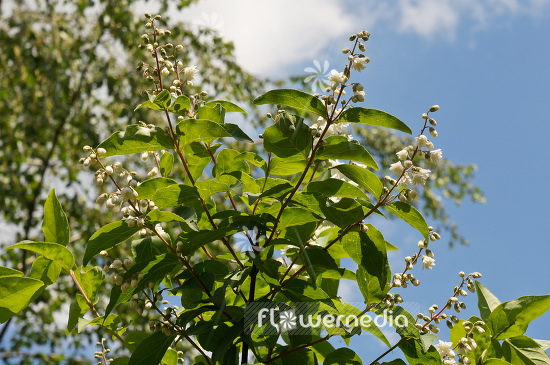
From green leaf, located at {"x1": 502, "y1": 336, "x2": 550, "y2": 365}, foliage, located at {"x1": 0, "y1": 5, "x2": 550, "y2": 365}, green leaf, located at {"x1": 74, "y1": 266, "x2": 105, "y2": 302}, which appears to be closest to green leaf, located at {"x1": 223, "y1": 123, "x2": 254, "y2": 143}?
foliage, located at {"x1": 0, "y1": 5, "x2": 550, "y2": 365}

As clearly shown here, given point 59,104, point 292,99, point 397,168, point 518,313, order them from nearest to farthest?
point 292,99, point 397,168, point 518,313, point 59,104

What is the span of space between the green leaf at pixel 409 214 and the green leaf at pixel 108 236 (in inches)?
18.7

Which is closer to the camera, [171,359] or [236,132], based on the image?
[236,132]

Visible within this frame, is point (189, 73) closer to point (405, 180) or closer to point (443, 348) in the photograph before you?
point (405, 180)

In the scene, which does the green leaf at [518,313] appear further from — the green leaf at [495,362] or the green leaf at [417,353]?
the green leaf at [417,353]

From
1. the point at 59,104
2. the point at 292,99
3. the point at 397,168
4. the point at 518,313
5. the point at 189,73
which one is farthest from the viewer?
the point at 59,104

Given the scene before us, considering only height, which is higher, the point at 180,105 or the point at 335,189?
the point at 180,105

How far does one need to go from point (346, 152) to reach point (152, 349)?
0.52 metres

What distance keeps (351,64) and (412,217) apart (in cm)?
30

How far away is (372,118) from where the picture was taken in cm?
96

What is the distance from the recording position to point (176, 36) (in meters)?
7.09

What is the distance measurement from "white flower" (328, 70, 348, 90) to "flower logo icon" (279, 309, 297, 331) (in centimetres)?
42

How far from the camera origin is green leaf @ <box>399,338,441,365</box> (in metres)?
1.03

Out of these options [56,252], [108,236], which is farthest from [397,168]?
[56,252]
